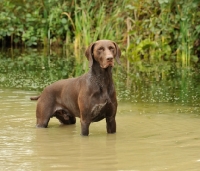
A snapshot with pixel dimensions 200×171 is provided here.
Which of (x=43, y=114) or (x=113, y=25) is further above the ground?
(x=113, y=25)

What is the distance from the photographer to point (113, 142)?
320 inches

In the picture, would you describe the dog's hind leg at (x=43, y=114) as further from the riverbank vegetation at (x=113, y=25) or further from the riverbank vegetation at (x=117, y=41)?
the riverbank vegetation at (x=113, y=25)

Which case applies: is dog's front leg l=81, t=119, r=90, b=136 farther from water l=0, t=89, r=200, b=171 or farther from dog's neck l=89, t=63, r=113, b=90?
dog's neck l=89, t=63, r=113, b=90

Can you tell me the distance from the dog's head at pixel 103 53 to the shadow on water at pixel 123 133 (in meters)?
0.97

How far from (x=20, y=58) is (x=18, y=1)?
17.3ft

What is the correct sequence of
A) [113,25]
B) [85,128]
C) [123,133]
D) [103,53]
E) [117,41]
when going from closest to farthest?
1. [103,53]
2. [85,128]
3. [123,133]
4. [117,41]
5. [113,25]

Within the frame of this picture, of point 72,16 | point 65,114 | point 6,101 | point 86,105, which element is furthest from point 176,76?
point 72,16

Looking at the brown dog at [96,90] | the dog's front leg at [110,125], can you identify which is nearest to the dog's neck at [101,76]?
the brown dog at [96,90]

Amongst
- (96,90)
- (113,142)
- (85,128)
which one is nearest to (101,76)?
(96,90)

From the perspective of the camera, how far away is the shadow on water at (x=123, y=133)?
699 cm

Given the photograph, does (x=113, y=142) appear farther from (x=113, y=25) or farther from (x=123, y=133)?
(x=113, y=25)

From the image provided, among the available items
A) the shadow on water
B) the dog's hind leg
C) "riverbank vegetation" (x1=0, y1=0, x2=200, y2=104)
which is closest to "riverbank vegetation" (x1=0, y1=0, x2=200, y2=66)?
"riverbank vegetation" (x1=0, y1=0, x2=200, y2=104)

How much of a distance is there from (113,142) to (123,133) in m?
0.62

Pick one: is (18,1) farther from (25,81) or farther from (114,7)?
(25,81)
